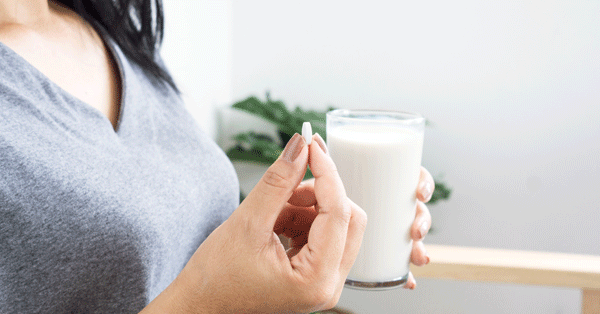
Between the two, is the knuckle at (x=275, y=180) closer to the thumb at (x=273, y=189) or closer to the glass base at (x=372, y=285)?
the thumb at (x=273, y=189)

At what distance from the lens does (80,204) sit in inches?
18.2

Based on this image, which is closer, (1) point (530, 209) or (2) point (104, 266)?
(2) point (104, 266)

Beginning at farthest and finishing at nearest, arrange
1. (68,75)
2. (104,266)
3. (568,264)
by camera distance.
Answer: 1. (568,264)
2. (68,75)
3. (104,266)

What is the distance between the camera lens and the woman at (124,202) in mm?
388

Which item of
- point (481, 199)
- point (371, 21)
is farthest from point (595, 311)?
point (371, 21)

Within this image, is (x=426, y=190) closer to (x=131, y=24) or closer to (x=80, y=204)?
(x=80, y=204)

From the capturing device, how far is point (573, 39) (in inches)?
64.1

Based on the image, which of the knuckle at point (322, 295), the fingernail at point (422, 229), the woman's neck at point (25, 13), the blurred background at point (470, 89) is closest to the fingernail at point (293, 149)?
the knuckle at point (322, 295)

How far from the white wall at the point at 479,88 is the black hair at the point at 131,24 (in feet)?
3.47

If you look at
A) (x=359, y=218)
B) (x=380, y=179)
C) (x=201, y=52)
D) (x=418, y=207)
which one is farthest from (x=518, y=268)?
(x=201, y=52)

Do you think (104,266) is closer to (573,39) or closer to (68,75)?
(68,75)

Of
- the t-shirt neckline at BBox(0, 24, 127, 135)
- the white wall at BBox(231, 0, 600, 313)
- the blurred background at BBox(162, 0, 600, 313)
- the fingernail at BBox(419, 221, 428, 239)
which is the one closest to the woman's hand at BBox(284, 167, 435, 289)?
the fingernail at BBox(419, 221, 428, 239)

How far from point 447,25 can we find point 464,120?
15.0 inches

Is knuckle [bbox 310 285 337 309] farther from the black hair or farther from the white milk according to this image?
the black hair
